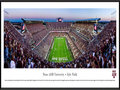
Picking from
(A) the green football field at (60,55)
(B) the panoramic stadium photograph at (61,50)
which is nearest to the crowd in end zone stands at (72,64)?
(B) the panoramic stadium photograph at (61,50)

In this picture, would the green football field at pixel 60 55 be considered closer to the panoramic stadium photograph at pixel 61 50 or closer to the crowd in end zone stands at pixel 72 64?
the panoramic stadium photograph at pixel 61 50

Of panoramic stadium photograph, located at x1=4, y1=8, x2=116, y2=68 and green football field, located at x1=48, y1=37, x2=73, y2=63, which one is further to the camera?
green football field, located at x1=48, y1=37, x2=73, y2=63

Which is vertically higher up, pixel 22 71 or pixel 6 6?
pixel 6 6

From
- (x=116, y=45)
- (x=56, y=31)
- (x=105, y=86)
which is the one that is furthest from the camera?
(x=56, y=31)

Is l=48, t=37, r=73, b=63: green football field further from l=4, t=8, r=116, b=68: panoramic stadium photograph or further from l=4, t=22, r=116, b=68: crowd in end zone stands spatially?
l=4, t=22, r=116, b=68: crowd in end zone stands

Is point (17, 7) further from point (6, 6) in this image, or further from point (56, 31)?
point (56, 31)

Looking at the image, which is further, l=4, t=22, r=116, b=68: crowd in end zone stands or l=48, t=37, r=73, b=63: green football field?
l=48, t=37, r=73, b=63: green football field

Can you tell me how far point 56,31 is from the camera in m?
34.9

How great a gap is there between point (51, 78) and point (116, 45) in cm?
319

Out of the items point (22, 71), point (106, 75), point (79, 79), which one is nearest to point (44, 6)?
point (22, 71)

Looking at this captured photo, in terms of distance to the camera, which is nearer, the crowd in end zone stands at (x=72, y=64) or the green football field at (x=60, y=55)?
the crowd in end zone stands at (x=72, y=64)

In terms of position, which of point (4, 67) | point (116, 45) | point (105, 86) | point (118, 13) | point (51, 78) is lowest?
point (105, 86)

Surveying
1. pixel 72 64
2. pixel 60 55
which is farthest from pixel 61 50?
pixel 72 64

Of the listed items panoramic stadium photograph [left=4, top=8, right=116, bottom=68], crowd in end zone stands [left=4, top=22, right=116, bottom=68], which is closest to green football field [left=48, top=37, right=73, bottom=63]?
panoramic stadium photograph [left=4, top=8, right=116, bottom=68]
